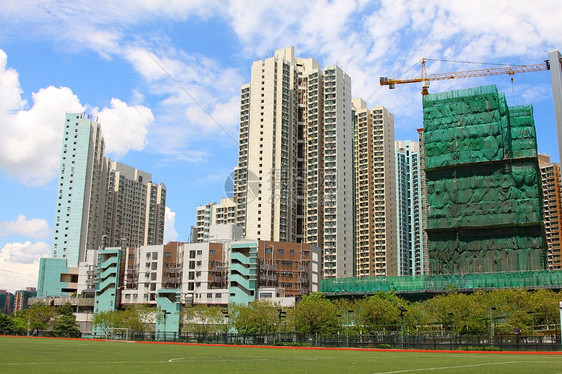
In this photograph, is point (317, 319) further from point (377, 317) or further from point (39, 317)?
point (39, 317)

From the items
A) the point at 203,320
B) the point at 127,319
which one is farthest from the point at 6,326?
the point at 203,320

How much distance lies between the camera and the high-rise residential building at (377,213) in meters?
190

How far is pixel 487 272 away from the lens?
12044 centimetres

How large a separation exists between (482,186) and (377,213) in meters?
69.1

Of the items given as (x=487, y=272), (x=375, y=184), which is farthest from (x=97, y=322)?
(x=375, y=184)

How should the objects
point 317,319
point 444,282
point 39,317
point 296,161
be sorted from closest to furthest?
point 317,319 → point 444,282 → point 39,317 → point 296,161

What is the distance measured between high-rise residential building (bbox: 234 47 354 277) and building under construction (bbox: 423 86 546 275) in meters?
44.4

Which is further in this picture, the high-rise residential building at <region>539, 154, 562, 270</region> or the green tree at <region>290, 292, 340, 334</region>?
the high-rise residential building at <region>539, 154, 562, 270</region>

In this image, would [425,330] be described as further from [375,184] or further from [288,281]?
[375,184]

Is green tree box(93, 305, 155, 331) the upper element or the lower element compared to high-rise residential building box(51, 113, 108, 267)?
lower

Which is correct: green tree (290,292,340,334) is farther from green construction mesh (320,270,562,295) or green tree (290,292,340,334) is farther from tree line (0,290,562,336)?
green construction mesh (320,270,562,295)

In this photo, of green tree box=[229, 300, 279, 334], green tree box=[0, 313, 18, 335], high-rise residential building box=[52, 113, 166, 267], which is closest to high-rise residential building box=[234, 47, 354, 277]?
high-rise residential building box=[52, 113, 166, 267]

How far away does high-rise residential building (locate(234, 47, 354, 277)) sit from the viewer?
556ft

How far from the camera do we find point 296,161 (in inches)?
7180
